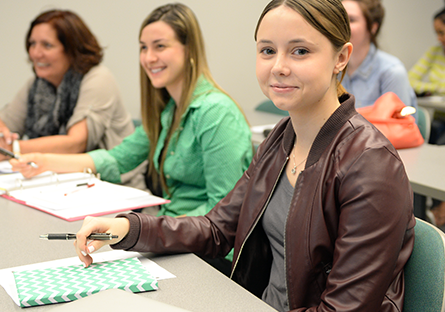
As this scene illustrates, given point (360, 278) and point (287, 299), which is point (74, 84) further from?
point (360, 278)

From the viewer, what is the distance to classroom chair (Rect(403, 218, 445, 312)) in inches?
33.8

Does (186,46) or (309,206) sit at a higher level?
(186,46)

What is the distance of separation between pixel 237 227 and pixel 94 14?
285 centimetres

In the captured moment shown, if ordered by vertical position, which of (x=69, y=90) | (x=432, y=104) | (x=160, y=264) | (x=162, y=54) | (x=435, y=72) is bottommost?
(x=432, y=104)

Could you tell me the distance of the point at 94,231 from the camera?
1.02 m

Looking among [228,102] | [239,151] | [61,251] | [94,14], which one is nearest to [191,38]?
[228,102]

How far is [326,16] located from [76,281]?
740mm

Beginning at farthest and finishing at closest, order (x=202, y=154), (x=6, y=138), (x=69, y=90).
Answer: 1. (x=69, y=90)
2. (x=6, y=138)
3. (x=202, y=154)

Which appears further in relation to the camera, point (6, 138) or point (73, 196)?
point (6, 138)

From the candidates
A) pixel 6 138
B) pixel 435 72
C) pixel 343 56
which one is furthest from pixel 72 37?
pixel 435 72

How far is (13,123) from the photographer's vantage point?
8.45ft

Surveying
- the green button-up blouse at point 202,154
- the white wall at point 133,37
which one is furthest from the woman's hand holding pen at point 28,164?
the white wall at point 133,37

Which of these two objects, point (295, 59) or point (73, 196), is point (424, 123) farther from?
point (73, 196)

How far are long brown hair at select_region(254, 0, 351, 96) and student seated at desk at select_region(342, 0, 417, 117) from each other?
1847mm
